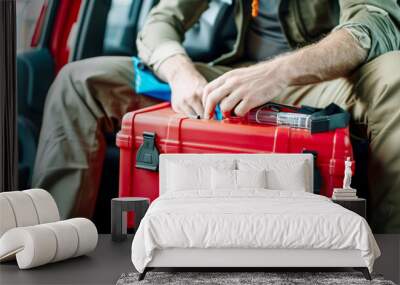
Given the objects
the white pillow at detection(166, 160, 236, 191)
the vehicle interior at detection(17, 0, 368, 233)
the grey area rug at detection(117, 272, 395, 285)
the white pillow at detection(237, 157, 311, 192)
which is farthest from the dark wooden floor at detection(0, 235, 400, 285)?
the vehicle interior at detection(17, 0, 368, 233)

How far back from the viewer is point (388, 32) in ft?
15.6

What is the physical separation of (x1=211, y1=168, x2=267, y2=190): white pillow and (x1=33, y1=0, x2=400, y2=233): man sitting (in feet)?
1.79

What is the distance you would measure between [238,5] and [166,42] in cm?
57

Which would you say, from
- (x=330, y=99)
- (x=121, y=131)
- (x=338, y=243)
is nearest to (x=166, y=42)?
(x=121, y=131)

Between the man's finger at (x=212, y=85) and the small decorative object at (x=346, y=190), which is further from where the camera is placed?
the man's finger at (x=212, y=85)

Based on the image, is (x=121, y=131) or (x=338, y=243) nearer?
(x=338, y=243)

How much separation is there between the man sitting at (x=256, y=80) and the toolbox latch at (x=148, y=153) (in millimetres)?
280

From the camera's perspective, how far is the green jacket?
4.73m

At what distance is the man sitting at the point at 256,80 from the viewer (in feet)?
15.4

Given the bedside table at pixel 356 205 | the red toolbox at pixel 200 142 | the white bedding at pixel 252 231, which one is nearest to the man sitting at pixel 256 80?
the red toolbox at pixel 200 142

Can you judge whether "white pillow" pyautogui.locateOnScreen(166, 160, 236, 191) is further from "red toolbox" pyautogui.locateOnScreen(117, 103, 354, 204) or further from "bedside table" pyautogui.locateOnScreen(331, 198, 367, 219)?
"bedside table" pyautogui.locateOnScreen(331, 198, 367, 219)

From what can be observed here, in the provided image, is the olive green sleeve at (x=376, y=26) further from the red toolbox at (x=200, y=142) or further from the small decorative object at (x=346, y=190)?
the small decorative object at (x=346, y=190)

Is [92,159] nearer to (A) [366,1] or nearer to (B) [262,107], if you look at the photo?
(B) [262,107]

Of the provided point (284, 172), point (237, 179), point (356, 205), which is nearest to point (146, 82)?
point (237, 179)
